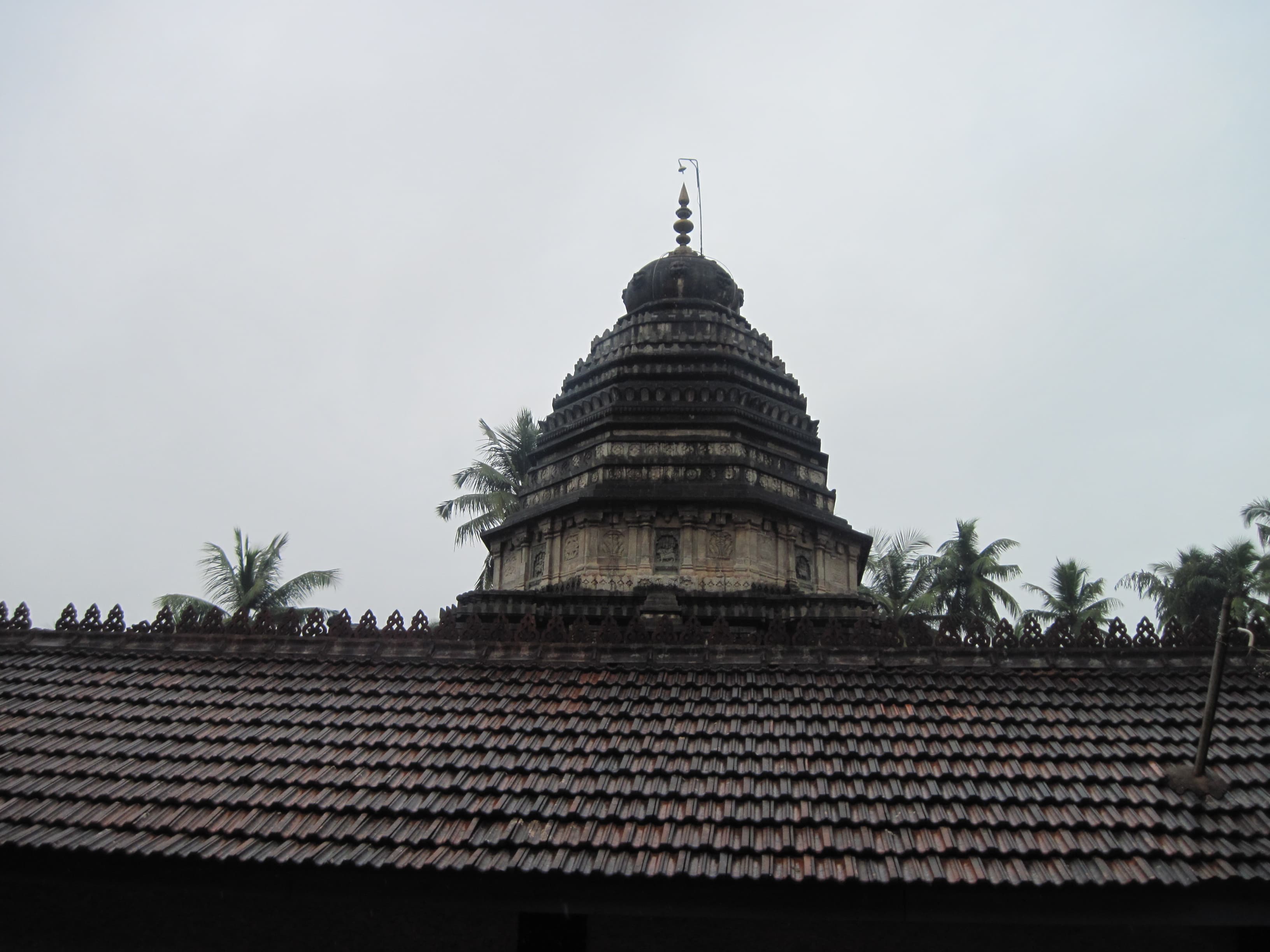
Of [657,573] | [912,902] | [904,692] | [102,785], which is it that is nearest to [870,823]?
[912,902]

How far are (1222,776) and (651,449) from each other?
41.7 ft

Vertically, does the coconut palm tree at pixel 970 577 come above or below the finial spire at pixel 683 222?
below

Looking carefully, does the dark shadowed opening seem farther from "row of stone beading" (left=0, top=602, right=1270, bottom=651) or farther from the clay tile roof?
"row of stone beading" (left=0, top=602, right=1270, bottom=651)

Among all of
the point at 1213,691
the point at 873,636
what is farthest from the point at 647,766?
the point at 1213,691

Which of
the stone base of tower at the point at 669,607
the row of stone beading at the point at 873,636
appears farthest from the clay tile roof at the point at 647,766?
the stone base of tower at the point at 669,607

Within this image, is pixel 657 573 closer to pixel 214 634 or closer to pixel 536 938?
pixel 214 634

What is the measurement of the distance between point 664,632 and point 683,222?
657 inches

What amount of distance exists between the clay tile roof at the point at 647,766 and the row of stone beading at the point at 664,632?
264mm

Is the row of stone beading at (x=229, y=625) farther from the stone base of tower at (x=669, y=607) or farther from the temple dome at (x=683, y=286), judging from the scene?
the temple dome at (x=683, y=286)

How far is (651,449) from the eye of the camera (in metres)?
19.3

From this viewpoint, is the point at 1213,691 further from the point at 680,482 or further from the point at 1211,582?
the point at 1211,582

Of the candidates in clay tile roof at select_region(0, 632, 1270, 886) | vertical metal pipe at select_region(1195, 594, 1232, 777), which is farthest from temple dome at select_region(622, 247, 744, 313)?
vertical metal pipe at select_region(1195, 594, 1232, 777)

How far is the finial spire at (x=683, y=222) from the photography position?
967 inches

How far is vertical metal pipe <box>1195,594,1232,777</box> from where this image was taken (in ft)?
22.9
